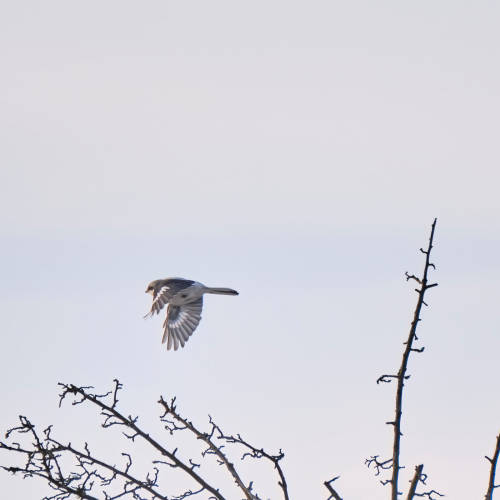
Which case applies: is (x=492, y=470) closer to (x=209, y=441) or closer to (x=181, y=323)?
(x=209, y=441)

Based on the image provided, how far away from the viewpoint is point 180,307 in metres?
26.8

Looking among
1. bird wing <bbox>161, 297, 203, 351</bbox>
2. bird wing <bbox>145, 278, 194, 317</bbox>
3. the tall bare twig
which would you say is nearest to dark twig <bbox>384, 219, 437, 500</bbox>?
the tall bare twig

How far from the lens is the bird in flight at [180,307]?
2527cm

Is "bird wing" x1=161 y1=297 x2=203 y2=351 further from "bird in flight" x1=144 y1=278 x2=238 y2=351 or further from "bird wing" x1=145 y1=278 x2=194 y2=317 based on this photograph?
"bird wing" x1=145 y1=278 x2=194 y2=317

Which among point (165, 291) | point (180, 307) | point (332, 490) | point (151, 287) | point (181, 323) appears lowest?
point (332, 490)

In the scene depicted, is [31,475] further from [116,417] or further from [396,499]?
[396,499]

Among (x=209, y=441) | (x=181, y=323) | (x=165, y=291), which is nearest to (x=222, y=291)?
(x=165, y=291)

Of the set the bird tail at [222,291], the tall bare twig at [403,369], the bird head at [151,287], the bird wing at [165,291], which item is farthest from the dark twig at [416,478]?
the bird head at [151,287]

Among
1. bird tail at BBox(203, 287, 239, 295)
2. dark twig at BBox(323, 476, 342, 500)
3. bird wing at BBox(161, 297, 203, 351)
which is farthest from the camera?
bird wing at BBox(161, 297, 203, 351)

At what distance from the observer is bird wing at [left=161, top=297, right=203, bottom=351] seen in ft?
86.7

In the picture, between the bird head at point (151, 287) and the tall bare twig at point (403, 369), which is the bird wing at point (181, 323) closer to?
the bird head at point (151, 287)

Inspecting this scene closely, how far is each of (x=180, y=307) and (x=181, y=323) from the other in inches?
14.8

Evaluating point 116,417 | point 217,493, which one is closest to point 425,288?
point 217,493

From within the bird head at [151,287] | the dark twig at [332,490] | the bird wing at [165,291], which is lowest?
the dark twig at [332,490]
